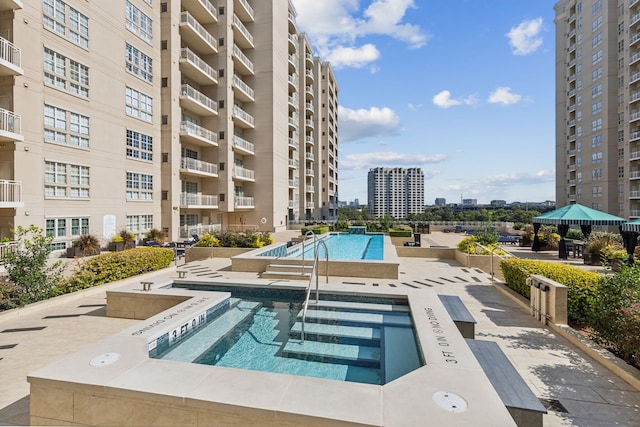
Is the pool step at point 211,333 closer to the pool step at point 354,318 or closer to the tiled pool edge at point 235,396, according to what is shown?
the tiled pool edge at point 235,396

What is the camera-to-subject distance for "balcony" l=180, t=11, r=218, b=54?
1017 inches

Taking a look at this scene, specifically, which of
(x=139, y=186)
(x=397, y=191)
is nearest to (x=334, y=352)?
(x=139, y=186)

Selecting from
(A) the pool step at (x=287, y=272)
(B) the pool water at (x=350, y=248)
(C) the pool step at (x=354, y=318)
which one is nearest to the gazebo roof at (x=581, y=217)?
(B) the pool water at (x=350, y=248)

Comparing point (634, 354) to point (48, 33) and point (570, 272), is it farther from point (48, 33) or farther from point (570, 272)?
point (48, 33)

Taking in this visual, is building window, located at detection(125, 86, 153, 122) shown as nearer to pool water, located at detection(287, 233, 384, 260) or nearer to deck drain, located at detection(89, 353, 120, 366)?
pool water, located at detection(287, 233, 384, 260)

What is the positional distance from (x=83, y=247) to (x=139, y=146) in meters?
8.62

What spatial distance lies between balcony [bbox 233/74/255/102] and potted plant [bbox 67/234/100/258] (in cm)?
1890

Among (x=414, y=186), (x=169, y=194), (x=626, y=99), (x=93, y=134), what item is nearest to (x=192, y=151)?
(x=169, y=194)

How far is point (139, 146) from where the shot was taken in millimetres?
23281

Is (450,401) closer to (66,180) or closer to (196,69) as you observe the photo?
(66,180)

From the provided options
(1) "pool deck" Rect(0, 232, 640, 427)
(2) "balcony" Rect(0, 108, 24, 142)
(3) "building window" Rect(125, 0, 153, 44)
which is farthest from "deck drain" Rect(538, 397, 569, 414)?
(3) "building window" Rect(125, 0, 153, 44)

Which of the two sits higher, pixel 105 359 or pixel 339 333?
pixel 105 359

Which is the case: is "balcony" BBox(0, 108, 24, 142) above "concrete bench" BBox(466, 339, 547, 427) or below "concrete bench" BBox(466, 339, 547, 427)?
above

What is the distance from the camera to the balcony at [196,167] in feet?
85.8
